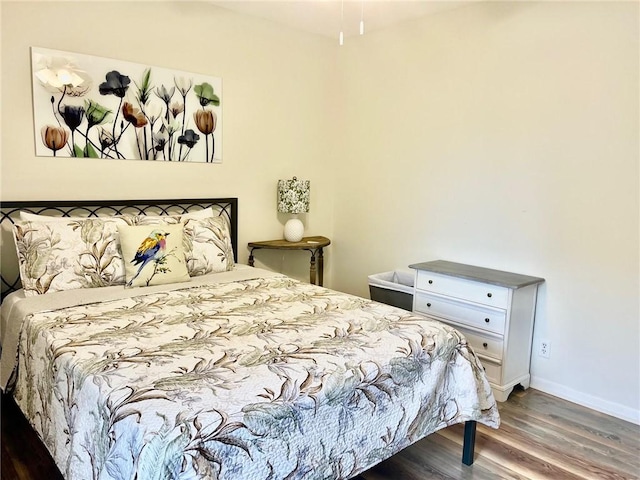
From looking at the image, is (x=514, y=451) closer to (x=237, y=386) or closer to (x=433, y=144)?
(x=237, y=386)

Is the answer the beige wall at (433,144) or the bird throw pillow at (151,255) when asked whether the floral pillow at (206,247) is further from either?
the beige wall at (433,144)

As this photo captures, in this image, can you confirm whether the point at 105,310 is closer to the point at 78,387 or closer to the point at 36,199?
the point at 78,387

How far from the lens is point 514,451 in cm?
223

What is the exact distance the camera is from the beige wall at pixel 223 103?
8.62 feet

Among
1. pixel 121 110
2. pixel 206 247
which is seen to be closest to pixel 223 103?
pixel 121 110

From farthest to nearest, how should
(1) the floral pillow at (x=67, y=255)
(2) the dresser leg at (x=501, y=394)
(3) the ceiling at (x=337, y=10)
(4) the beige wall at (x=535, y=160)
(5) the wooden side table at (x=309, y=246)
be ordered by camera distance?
(5) the wooden side table at (x=309, y=246), (3) the ceiling at (x=337, y=10), (2) the dresser leg at (x=501, y=394), (4) the beige wall at (x=535, y=160), (1) the floral pillow at (x=67, y=255)

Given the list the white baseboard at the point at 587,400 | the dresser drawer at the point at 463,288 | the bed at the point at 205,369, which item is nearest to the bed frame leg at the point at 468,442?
the bed at the point at 205,369

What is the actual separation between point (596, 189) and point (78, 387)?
266 cm

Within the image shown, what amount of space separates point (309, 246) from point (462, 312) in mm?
1292

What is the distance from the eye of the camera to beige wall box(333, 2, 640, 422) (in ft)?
8.32

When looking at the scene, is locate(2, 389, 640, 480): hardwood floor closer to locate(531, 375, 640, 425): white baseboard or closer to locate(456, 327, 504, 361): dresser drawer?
locate(531, 375, 640, 425): white baseboard

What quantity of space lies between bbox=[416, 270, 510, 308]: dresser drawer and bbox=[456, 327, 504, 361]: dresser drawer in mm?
206

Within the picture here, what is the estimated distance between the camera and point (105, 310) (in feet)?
7.00

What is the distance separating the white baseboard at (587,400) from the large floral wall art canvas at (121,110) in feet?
8.69
